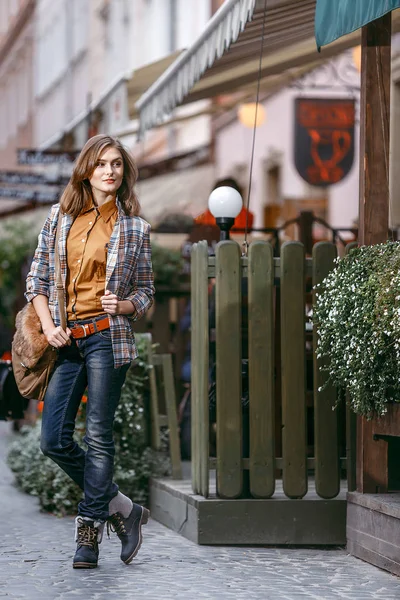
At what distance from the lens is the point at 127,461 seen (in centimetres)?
862

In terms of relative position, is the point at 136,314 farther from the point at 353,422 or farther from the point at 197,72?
the point at 197,72

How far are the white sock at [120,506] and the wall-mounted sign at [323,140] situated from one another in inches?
388

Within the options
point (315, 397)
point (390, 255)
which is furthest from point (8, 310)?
point (390, 255)

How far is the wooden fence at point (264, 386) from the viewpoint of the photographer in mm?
7242

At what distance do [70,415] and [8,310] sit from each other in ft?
34.9

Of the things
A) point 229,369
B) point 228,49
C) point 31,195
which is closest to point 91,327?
point 229,369

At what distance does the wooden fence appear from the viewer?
7.24m

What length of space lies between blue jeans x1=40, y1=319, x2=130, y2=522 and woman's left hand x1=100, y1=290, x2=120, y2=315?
11cm

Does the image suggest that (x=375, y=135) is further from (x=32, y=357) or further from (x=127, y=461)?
(x=127, y=461)

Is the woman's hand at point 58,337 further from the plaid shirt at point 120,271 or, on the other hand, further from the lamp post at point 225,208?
the lamp post at point 225,208

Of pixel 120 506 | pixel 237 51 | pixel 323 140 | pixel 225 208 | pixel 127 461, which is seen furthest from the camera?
pixel 323 140

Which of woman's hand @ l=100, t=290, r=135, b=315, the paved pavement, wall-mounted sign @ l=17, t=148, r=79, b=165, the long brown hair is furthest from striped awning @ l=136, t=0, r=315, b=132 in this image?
wall-mounted sign @ l=17, t=148, r=79, b=165

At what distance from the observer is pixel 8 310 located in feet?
55.5

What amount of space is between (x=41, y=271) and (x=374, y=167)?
5.53 ft
